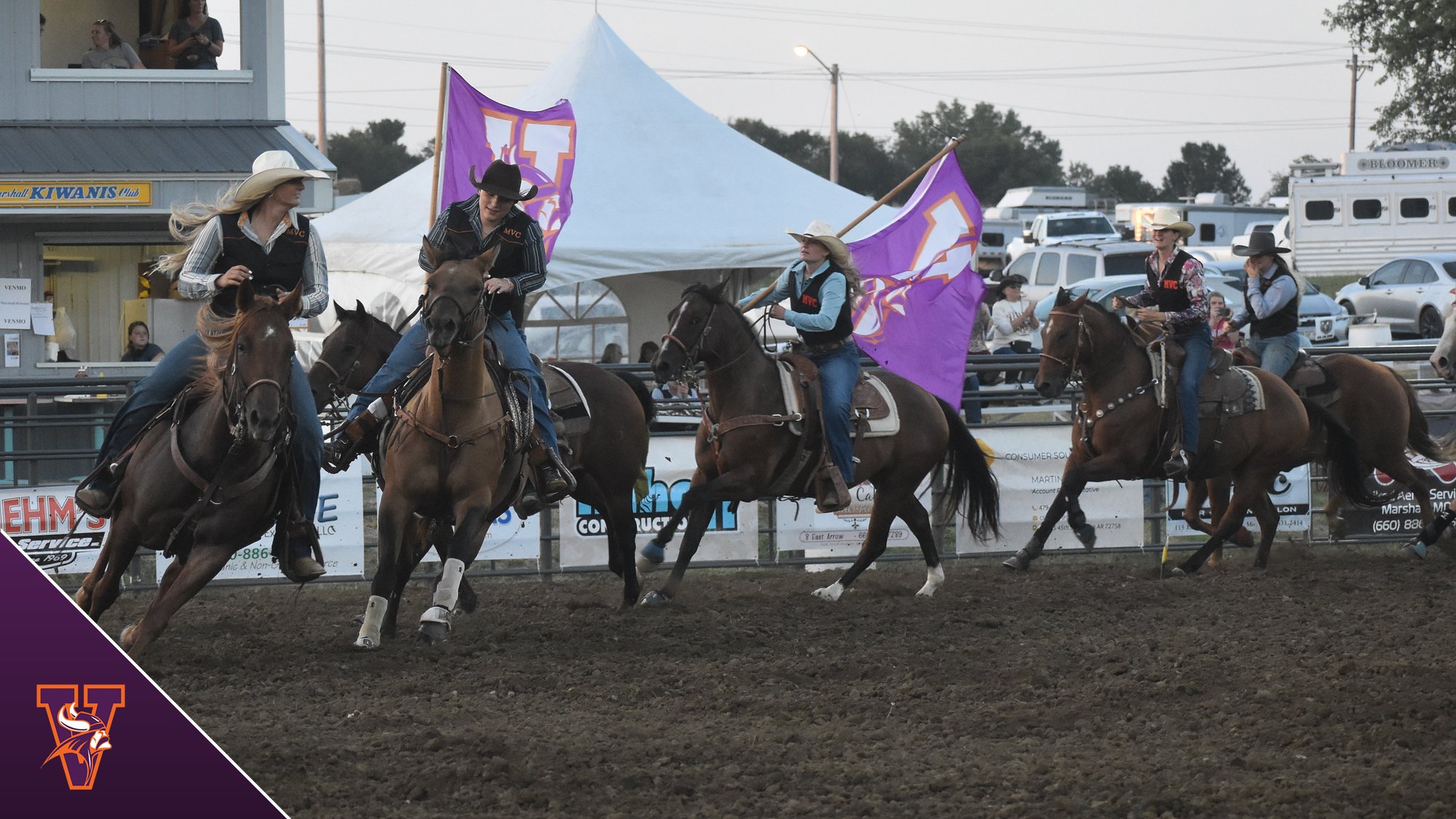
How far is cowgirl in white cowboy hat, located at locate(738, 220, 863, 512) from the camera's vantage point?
9562mm

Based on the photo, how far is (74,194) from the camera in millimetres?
16922

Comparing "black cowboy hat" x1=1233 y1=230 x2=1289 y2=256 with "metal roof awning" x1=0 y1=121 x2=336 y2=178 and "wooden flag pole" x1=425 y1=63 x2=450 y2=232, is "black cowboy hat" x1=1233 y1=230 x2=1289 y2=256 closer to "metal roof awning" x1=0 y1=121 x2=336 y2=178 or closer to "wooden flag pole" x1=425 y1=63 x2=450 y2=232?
"wooden flag pole" x1=425 y1=63 x2=450 y2=232

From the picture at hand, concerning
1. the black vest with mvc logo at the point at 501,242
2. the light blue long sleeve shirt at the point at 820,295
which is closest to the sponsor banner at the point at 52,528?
the black vest with mvc logo at the point at 501,242

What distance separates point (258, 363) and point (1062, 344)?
19.4ft

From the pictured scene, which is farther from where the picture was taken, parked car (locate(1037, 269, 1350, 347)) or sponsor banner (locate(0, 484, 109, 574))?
parked car (locate(1037, 269, 1350, 347))

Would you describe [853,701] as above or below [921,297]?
below

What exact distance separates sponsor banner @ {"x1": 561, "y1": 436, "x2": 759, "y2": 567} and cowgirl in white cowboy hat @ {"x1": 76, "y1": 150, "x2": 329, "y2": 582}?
4186 mm

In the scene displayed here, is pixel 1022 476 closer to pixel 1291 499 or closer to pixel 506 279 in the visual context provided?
pixel 1291 499

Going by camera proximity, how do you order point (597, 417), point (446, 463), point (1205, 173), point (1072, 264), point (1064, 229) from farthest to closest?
point (1205, 173), point (1064, 229), point (1072, 264), point (597, 417), point (446, 463)

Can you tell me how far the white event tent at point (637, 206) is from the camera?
1738cm

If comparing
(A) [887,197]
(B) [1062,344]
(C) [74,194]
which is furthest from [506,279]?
(C) [74,194]

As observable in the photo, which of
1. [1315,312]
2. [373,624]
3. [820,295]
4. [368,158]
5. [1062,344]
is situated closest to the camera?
[373,624]

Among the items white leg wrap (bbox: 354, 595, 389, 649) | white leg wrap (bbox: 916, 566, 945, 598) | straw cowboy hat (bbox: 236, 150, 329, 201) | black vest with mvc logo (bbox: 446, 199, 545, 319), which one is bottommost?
white leg wrap (bbox: 916, 566, 945, 598)

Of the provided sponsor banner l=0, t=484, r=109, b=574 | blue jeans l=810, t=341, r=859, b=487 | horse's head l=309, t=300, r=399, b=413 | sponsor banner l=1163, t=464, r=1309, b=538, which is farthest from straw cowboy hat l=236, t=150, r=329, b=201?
sponsor banner l=1163, t=464, r=1309, b=538
